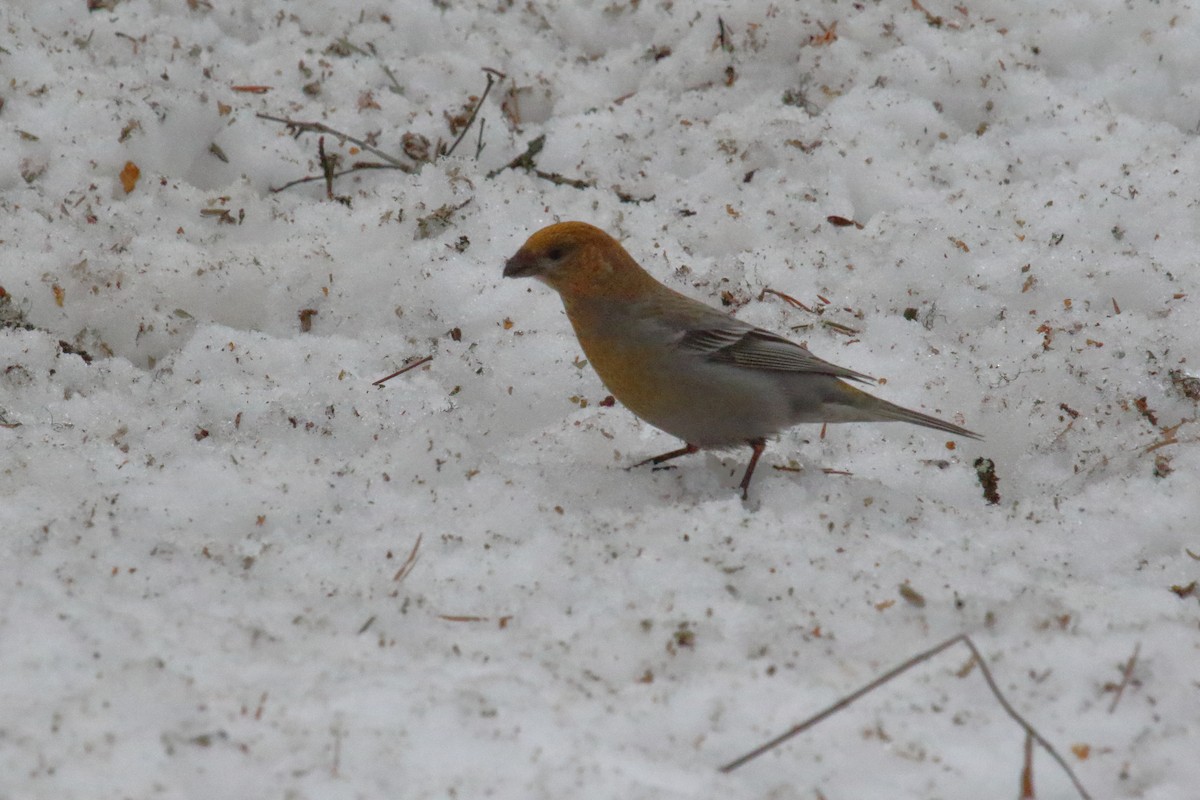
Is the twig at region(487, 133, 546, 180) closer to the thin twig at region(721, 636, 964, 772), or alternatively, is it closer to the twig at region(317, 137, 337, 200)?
the twig at region(317, 137, 337, 200)

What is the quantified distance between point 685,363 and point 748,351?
272 mm

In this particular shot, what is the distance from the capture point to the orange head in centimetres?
457

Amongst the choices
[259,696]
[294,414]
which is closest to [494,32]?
[294,414]

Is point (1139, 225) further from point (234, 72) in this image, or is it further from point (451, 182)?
point (234, 72)

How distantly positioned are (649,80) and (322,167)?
190 cm

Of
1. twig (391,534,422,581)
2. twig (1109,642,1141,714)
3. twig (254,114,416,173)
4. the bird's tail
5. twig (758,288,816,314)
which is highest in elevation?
twig (1109,642,1141,714)

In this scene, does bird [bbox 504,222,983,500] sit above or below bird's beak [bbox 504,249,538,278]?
below

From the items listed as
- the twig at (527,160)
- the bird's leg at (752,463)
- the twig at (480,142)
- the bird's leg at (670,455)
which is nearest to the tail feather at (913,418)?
the bird's leg at (752,463)

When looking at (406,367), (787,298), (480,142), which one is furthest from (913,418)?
(480,142)

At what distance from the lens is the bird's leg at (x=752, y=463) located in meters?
4.29

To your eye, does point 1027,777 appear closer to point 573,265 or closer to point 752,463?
point 752,463

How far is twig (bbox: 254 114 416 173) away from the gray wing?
2230 mm

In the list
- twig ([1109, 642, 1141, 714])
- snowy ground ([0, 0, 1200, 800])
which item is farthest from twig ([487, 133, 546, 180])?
twig ([1109, 642, 1141, 714])

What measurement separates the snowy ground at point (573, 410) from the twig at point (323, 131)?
0.39 feet
